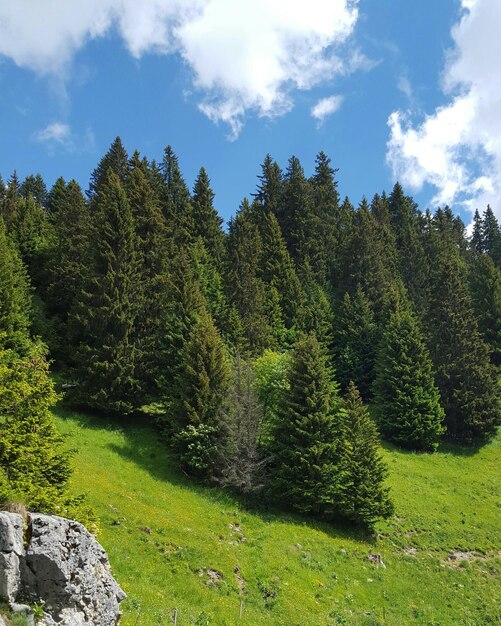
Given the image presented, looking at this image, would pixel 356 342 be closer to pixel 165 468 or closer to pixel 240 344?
pixel 240 344

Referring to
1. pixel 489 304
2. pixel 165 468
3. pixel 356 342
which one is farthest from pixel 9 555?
pixel 489 304

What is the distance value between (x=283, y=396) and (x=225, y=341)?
14.5 m

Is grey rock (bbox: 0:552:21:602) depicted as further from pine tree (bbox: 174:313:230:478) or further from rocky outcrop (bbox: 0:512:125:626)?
pine tree (bbox: 174:313:230:478)

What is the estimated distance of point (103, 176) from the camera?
239ft

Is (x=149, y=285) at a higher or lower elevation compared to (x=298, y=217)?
lower

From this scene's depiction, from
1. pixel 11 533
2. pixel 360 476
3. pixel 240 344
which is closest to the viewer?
pixel 11 533

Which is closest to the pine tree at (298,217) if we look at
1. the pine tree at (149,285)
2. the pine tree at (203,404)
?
the pine tree at (149,285)

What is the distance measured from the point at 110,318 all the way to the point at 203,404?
1222 centimetres

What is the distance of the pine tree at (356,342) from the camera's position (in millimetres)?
56125

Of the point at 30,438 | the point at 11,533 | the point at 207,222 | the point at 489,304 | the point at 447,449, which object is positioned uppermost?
the point at 207,222

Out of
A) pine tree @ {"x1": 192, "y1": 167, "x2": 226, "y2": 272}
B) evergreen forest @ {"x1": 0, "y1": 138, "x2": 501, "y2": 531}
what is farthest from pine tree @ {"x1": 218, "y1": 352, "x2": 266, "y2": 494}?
pine tree @ {"x1": 192, "y1": 167, "x2": 226, "y2": 272}

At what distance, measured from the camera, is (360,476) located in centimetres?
2939

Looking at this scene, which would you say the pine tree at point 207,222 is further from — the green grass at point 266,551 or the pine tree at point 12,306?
the green grass at point 266,551

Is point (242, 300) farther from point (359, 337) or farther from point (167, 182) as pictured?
point (167, 182)
